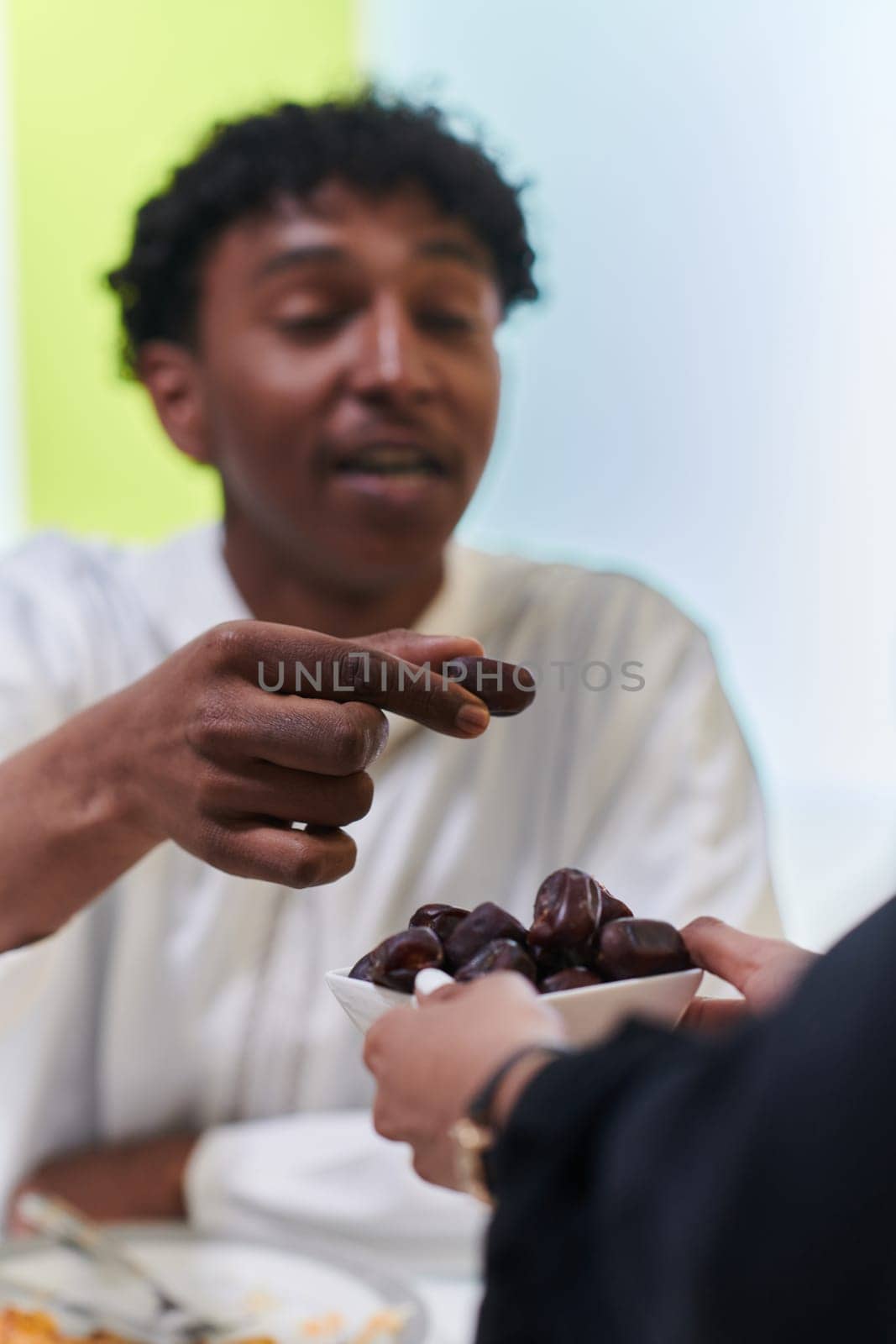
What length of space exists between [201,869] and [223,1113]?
124 millimetres

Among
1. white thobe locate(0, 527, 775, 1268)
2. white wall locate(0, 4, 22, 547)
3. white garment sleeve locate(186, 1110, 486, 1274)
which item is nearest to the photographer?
white garment sleeve locate(186, 1110, 486, 1274)

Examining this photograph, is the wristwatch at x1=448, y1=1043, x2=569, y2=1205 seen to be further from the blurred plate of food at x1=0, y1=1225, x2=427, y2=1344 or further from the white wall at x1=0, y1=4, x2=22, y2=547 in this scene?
the white wall at x1=0, y1=4, x2=22, y2=547

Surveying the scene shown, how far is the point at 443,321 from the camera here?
2.01 feet

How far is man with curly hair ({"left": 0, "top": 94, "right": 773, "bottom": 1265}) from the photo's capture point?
58cm

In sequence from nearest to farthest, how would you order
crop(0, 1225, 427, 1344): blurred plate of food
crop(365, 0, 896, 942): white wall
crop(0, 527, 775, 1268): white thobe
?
crop(0, 1225, 427, 1344): blurred plate of food → crop(0, 527, 775, 1268): white thobe → crop(365, 0, 896, 942): white wall

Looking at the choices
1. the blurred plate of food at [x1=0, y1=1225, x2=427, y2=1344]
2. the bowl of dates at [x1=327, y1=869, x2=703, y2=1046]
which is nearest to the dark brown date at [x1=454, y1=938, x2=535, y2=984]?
the bowl of dates at [x1=327, y1=869, x2=703, y2=1046]

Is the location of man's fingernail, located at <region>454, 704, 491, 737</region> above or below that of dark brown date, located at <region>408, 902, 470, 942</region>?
above

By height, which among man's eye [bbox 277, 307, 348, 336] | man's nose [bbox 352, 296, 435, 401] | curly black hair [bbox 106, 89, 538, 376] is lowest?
man's nose [bbox 352, 296, 435, 401]

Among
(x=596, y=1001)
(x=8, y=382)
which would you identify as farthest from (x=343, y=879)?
(x=8, y=382)

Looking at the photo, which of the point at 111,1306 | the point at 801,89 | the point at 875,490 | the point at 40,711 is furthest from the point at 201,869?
the point at 801,89

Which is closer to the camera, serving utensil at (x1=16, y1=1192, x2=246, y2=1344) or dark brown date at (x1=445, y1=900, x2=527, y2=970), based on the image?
dark brown date at (x1=445, y1=900, x2=527, y2=970)

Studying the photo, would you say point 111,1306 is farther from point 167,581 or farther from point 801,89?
point 801,89

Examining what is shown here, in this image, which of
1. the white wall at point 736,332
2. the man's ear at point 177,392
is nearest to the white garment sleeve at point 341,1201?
the man's ear at point 177,392

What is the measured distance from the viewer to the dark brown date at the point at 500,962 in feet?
0.91
